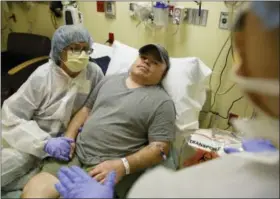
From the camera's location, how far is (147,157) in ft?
4.90

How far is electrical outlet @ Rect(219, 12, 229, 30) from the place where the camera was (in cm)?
190

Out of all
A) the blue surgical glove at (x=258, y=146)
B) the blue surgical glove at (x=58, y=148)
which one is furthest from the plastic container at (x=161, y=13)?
the blue surgical glove at (x=258, y=146)

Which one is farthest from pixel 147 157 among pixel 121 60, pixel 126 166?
pixel 121 60

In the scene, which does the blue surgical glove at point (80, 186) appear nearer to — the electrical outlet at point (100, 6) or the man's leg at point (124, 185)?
the man's leg at point (124, 185)

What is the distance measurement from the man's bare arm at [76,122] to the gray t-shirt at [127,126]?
2.5 inches

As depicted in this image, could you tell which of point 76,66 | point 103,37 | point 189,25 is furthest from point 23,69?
point 189,25

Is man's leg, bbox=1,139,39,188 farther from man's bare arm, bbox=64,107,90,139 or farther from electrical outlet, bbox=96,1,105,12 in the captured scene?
electrical outlet, bbox=96,1,105,12

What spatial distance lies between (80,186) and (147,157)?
0.68m

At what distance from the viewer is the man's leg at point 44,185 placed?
125cm

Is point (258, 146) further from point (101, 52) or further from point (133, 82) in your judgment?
point (101, 52)

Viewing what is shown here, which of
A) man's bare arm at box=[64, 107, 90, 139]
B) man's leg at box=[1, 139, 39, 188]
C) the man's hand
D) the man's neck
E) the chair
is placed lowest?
man's leg at box=[1, 139, 39, 188]

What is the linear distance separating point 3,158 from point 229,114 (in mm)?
1482

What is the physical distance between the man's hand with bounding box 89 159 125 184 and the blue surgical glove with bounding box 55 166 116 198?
17.5 inches

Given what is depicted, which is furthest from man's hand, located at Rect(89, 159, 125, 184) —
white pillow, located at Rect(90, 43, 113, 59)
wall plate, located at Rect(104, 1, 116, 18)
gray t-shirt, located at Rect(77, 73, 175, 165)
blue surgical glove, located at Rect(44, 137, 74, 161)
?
wall plate, located at Rect(104, 1, 116, 18)
